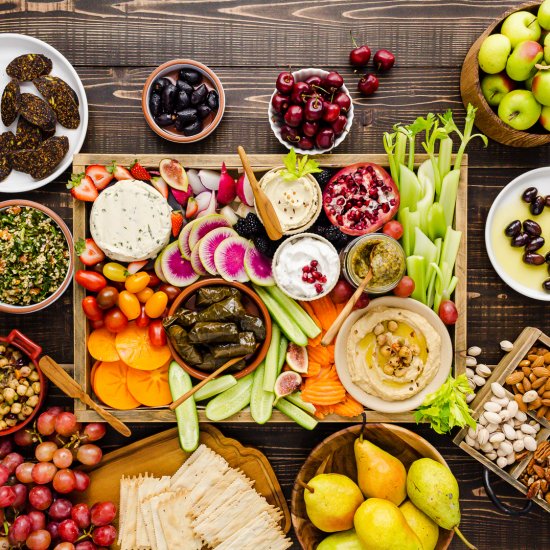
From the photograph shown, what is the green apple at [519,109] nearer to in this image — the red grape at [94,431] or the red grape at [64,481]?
the red grape at [94,431]

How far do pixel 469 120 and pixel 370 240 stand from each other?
0.64 m

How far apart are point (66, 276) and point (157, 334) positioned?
0.47 meters

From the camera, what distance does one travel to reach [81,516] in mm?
2252

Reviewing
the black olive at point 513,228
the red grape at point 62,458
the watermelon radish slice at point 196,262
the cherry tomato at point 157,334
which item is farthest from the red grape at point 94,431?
the black olive at point 513,228

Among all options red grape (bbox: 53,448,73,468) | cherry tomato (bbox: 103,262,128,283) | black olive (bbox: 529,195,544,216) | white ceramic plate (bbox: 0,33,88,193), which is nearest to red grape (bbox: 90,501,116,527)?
red grape (bbox: 53,448,73,468)

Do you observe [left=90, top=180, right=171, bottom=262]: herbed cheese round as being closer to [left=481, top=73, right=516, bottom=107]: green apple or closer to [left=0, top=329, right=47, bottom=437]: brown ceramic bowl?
[left=0, top=329, right=47, bottom=437]: brown ceramic bowl

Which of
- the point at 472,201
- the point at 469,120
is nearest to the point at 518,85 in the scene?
the point at 469,120

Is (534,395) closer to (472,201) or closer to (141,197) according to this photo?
(472,201)

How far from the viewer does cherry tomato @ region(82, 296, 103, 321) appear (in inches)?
85.4

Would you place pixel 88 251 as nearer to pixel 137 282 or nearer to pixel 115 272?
pixel 115 272

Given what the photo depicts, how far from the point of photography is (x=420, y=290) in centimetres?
222

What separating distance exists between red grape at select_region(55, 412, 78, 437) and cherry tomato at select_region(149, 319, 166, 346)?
19.1 inches

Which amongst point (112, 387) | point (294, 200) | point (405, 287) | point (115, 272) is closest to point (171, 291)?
point (115, 272)

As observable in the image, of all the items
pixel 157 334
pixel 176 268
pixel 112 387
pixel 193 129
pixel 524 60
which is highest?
pixel 524 60
